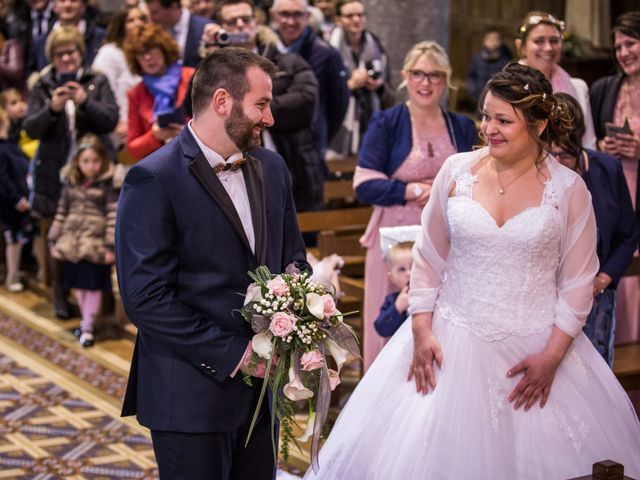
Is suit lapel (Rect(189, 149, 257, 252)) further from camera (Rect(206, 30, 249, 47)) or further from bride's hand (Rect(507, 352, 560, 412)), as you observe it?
camera (Rect(206, 30, 249, 47))

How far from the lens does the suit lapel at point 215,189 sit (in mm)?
3309

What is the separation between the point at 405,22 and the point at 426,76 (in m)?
4.01

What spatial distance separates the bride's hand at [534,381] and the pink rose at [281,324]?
3.44ft

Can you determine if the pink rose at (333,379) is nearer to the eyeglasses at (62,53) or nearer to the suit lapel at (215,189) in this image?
the suit lapel at (215,189)

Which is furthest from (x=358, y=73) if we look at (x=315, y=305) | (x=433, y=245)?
(x=315, y=305)

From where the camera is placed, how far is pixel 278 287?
10.6 ft

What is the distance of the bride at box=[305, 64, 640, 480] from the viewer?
3.83m

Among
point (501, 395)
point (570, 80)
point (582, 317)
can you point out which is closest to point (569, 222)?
point (582, 317)

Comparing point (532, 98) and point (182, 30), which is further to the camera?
point (182, 30)

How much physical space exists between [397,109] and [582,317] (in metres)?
2.08

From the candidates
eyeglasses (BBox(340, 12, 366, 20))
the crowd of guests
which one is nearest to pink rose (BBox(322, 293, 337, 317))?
the crowd of guests

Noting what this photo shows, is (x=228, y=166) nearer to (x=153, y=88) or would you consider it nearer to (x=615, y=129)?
(x=615, y=129)

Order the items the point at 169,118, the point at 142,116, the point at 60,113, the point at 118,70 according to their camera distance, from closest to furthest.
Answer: the point at 169,118, the point at 142,116, the point at 60,113, the point at 118,70

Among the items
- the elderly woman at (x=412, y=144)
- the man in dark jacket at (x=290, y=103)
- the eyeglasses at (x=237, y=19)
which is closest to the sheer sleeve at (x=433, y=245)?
the elderly woman at (x=412, y=144)
